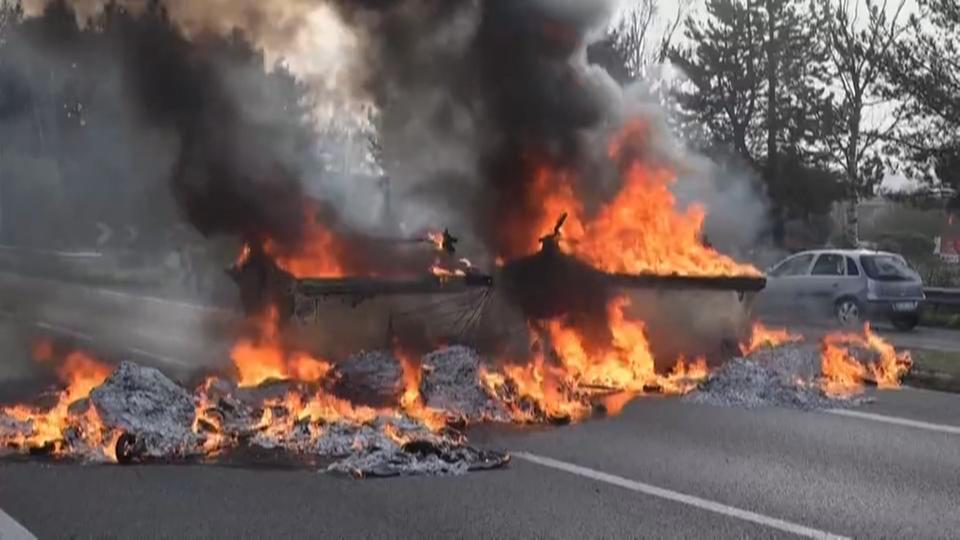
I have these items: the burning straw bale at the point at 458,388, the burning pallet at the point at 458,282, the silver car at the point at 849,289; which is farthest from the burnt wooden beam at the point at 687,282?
the silver car at the point at 849,289

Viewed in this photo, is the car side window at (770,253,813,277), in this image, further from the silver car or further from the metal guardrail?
the metal guardrail

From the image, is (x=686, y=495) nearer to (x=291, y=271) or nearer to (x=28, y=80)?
(x=291, y=271)

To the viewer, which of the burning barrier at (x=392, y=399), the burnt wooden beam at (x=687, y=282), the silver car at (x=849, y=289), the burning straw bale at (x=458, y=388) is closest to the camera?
the burning barrier at (x=392, y=399)

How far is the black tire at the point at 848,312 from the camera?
757 inches

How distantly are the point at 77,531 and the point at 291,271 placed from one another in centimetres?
556

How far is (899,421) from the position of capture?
8.88m

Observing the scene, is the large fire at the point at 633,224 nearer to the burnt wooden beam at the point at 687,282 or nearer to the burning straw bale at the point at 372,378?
the burnt wooden beam at the point at 687,282

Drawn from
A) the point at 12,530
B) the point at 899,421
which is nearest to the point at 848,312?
the point at 899,421

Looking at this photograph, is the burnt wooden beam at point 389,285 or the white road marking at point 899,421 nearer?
the white road marking at point 899,421

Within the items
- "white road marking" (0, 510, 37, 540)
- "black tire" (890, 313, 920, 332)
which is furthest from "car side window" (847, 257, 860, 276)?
"white road marking" (0, 510, 37, 540)

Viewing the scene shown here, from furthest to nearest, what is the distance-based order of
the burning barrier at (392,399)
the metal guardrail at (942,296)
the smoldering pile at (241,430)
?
the metal guardrail at (942,296) → the burning barrier at (392,399) → the smoldering pile at (241,430)

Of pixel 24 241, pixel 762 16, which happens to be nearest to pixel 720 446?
pixel 24 241

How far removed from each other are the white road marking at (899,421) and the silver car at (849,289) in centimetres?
984

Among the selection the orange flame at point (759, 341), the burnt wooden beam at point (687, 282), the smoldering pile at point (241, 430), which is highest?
the burnt wooden beam at point (687, 282)
